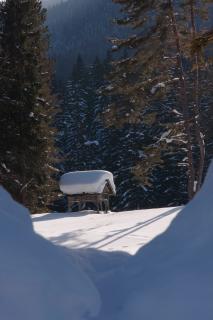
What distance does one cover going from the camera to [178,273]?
20.9 ft

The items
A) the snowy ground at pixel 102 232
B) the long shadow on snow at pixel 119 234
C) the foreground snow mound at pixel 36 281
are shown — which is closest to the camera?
the foreground snow mound at pixel 36 281

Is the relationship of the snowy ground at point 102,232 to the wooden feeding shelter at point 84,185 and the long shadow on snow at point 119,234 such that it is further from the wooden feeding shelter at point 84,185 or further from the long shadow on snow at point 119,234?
the wooden feeding shelter at point 84,185

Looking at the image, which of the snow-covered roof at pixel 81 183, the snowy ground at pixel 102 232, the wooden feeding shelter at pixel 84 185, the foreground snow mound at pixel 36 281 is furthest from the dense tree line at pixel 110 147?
the foreground snow mound at pixel 36 281

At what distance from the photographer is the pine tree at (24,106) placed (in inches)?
886

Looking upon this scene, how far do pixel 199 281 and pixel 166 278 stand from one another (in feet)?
1.84

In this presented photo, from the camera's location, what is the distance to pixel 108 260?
8852 mm

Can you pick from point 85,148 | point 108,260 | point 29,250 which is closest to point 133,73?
point 108,260

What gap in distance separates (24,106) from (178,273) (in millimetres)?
17450

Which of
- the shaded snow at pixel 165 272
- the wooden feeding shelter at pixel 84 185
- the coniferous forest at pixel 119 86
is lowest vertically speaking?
the wooden feeding shelter at pixel 84 185

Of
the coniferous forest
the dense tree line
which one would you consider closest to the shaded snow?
the coniferous forest

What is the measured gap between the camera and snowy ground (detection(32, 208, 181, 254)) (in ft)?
35.6

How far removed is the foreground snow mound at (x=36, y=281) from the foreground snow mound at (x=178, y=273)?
1.82 ft

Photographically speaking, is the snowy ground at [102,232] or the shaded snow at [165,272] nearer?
the shaded snow at [165,272]

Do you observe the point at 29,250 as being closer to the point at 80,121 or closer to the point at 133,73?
the point at 133,73
